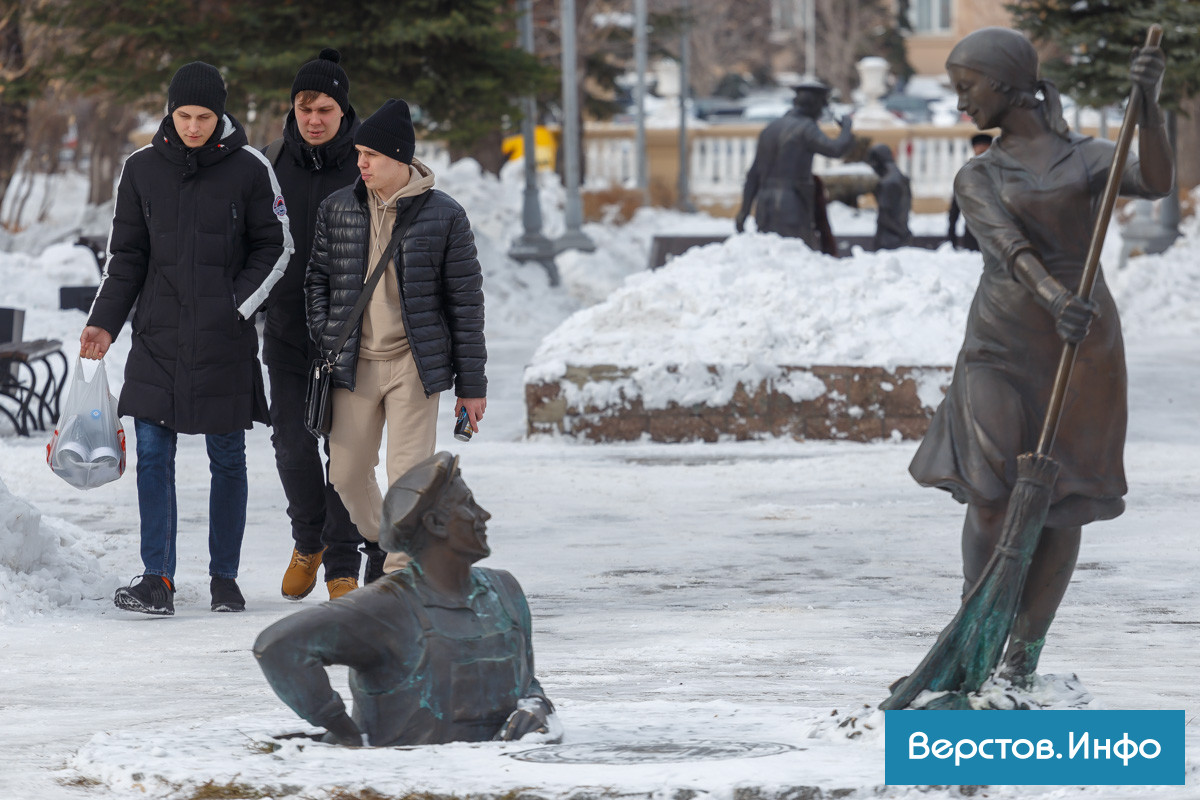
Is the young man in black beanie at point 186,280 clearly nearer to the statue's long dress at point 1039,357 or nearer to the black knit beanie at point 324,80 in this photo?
the black knit beanie at point 324,80

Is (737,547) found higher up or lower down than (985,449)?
lower down

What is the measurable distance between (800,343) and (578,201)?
45.9 feet

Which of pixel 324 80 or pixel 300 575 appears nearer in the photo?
pixel 324 80

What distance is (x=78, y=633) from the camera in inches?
250

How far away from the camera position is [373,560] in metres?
6.68

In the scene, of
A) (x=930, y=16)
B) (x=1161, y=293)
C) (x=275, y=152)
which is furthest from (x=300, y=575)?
(x=930, y=16)

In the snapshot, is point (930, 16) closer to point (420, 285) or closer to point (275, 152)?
point (275, 152)

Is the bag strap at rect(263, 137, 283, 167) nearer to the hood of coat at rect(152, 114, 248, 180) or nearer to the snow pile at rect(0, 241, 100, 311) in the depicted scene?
the hood of coat at rect(152, 114, 248, 180)

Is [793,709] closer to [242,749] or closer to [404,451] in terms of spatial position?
[242,749]

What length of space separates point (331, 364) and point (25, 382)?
7.24m

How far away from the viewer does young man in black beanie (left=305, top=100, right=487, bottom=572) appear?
20.3 ft

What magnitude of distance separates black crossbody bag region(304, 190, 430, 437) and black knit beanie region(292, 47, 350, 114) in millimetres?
564

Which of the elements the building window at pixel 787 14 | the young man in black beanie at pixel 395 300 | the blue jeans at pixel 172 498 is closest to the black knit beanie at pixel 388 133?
the young man in black beanie at pixel 395 300

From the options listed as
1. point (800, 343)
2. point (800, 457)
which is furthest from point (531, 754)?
point (800, 343)
